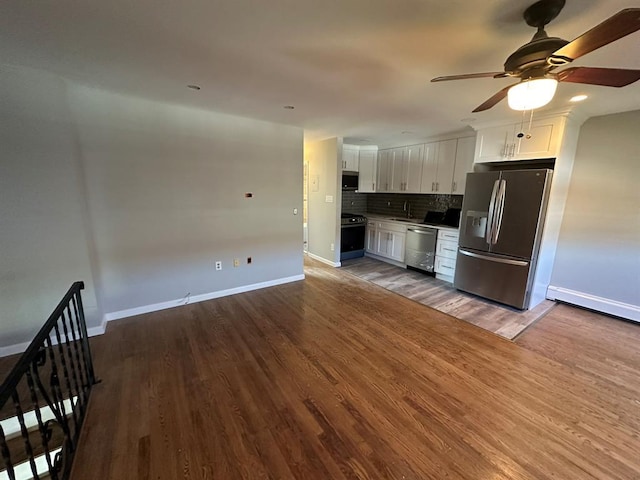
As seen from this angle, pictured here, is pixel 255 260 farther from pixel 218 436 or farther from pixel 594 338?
pixel 594 338

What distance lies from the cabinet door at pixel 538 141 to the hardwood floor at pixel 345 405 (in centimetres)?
204

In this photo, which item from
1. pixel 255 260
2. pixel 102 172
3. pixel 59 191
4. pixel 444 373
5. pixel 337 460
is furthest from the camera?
pixel 255 260

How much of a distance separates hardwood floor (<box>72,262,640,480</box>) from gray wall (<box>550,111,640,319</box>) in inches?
24.3

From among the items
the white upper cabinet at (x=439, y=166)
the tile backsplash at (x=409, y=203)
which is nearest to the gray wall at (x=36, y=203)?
the white upper cabinet at (x=439, y=166)

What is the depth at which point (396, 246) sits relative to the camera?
16.7 ft

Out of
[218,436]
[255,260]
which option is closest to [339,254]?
[255,260]

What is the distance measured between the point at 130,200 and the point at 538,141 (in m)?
4.82

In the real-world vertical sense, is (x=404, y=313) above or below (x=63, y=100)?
below

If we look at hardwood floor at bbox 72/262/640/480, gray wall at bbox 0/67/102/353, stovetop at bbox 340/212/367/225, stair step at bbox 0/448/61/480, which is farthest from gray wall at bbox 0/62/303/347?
stovetop at bbox 340/212/367/225

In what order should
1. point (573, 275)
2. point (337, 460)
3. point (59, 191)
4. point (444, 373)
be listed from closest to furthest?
1. point (337, 460)
2. point (444, 373)
3. point (59, 191)
4. point (573, 275)

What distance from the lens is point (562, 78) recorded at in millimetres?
1494

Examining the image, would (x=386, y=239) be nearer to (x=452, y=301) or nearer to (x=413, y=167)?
(x=413, y=167)

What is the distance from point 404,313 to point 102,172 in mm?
3756

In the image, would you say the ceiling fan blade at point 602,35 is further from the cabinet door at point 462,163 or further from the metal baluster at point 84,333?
the metal baluster at point 84,333
